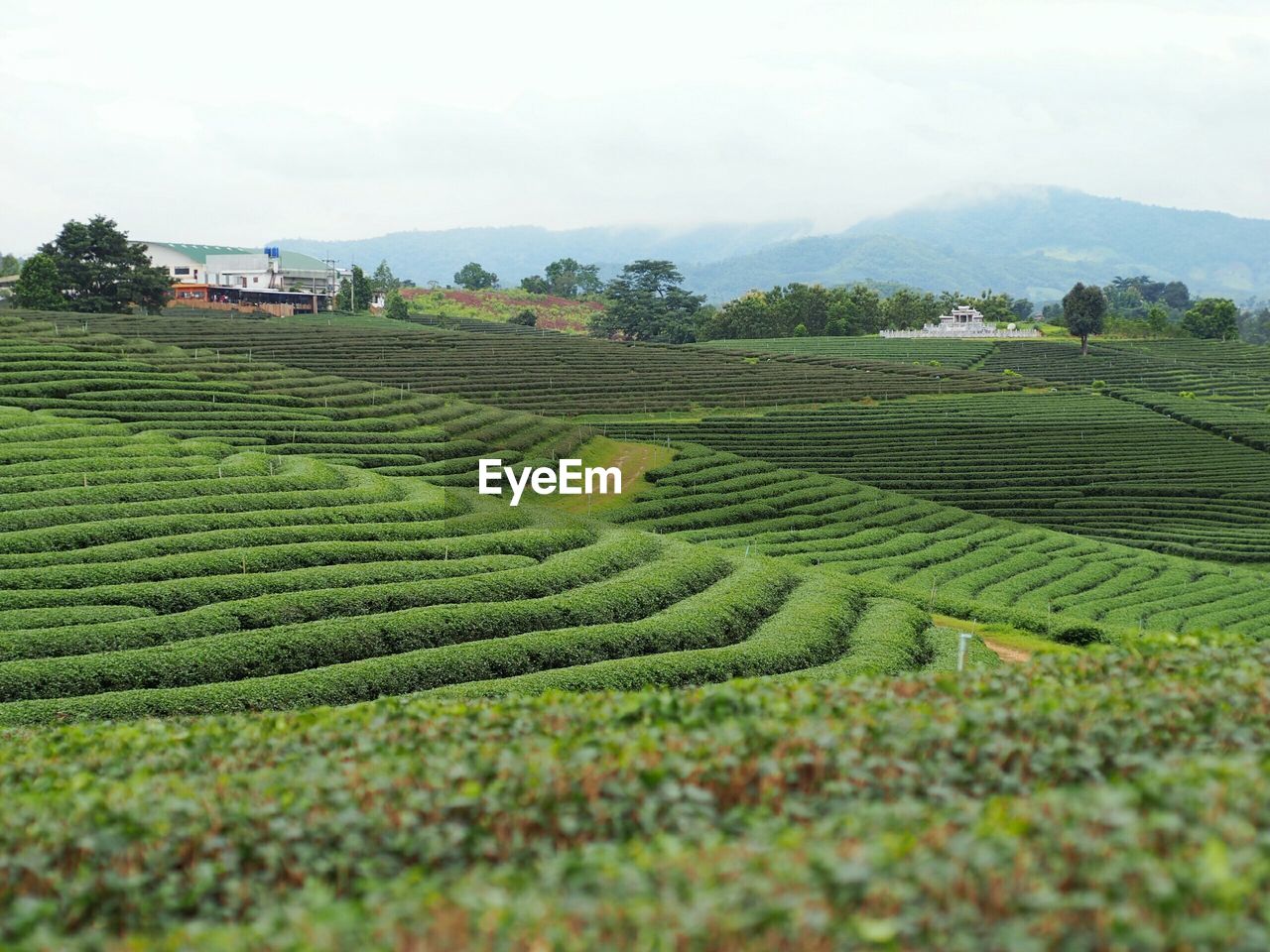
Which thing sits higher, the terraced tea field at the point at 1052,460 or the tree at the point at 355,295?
the tree at the point at 355,295

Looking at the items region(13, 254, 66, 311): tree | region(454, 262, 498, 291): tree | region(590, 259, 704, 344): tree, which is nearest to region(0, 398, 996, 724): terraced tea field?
region(13, 254, 66, 311): tree

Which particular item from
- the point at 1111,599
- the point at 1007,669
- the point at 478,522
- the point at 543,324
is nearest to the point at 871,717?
the point at 1007,669

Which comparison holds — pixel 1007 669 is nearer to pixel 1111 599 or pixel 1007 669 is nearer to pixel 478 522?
pixel 478 522

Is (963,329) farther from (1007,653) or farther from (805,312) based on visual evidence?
(1007,653)

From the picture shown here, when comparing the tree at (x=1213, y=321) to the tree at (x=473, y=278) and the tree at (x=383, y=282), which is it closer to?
the tree at (x=383, y=282)

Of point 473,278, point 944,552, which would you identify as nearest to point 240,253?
point 473,278

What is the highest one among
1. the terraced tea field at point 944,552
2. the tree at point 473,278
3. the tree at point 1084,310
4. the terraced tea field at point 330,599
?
the tree at point 473,278

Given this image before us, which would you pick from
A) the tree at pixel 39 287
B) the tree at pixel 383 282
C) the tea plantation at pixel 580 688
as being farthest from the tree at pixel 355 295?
the tea plantation at pixel 580 688
